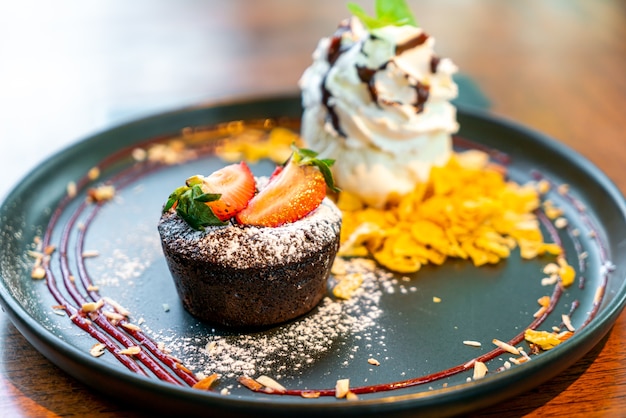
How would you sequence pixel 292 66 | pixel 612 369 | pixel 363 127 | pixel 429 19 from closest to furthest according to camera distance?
1. pixel 612 369
2. pixel 363 127
3. pixel 292 66
4. pixel 429 19

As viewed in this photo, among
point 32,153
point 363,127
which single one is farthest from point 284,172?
point 32,153

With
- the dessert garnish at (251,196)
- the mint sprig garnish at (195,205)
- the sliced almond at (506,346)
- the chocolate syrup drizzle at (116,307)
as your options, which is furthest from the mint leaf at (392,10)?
the sliced almond at (506,346)

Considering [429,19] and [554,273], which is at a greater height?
[429,19]

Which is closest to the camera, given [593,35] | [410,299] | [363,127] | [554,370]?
[554,370]

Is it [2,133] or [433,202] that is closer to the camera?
[433,202]

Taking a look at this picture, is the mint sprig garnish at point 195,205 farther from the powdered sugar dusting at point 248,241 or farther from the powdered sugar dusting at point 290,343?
the powdered sugar dusting at point 290,343

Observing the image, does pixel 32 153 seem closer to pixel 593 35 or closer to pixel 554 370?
pixel 554 370

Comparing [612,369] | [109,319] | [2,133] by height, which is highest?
[2,133]
